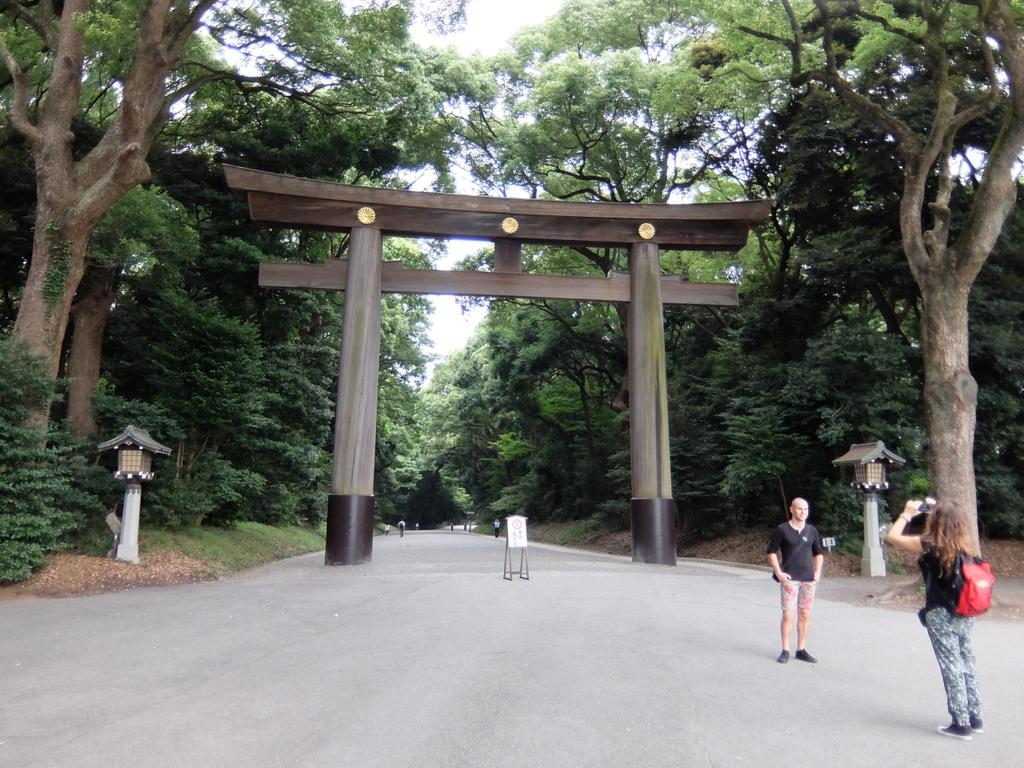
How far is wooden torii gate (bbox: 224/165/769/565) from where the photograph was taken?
574 inches

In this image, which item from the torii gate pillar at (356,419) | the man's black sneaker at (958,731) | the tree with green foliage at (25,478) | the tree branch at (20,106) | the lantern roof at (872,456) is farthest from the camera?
the lantern roof at (872,456)

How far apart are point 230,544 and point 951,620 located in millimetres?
15555

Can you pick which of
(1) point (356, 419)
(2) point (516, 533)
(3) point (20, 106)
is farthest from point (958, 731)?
(3) point (20, 106)

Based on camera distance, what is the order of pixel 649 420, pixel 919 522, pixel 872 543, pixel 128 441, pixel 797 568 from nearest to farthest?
1. pixel 919 522
2. pixel 797 568
3. pixel 128 441
4. pixel 872 543
5. pixel 649 420

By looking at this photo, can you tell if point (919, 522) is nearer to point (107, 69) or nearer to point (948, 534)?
point (948, 534)

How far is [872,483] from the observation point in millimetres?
15109

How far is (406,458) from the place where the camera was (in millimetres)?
57156

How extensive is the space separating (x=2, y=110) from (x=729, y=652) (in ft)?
64.1

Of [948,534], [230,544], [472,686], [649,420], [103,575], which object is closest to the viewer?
[948,534]

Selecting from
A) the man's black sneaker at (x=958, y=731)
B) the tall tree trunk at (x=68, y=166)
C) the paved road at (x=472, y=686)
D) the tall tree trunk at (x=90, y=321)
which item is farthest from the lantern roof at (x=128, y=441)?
the man's black sneaker at (x=958, y=731)

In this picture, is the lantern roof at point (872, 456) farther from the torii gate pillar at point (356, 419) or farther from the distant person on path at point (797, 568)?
the torii gate pillar at point (356, 419)

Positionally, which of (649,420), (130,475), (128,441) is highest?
(649,420)

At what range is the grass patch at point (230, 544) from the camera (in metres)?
14.7

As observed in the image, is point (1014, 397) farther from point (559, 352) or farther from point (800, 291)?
point (559, 352)
